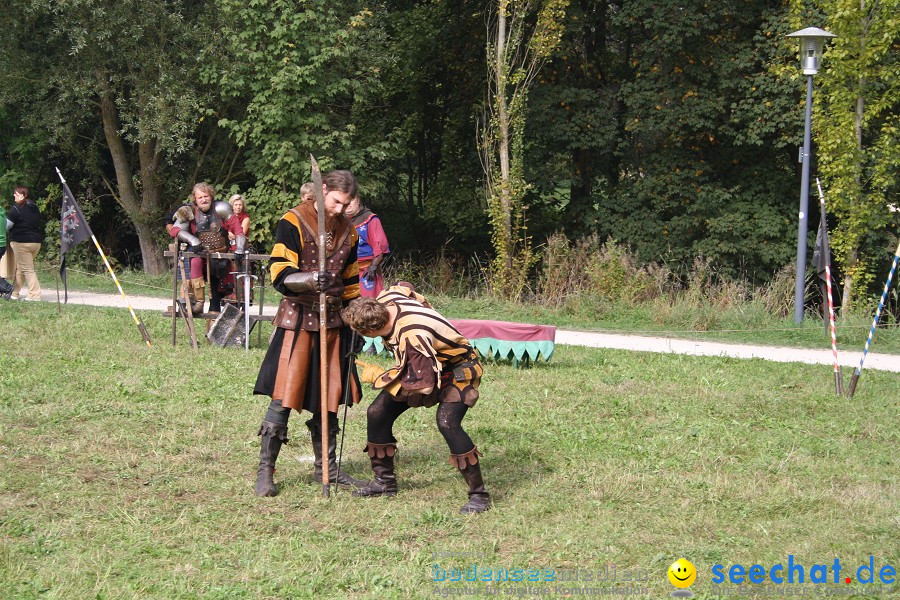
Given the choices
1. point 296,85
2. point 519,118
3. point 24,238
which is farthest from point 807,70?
point 24,238

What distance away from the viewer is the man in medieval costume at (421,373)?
591 cm

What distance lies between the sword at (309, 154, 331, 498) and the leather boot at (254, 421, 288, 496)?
0.27m

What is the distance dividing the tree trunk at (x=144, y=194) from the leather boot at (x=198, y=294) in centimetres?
949

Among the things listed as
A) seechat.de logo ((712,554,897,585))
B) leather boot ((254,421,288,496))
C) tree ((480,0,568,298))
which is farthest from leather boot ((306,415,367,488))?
tree ((480,0,568,298))

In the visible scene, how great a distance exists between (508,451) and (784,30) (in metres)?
13.7

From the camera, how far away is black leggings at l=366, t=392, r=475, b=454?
611 centimetres

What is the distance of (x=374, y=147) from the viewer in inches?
800

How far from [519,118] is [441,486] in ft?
42.9

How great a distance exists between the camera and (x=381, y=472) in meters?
6.50

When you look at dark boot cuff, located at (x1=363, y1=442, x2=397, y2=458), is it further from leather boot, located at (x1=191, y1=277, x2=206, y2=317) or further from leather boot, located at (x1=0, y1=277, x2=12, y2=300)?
leather boot, located at (x1=0, y1=277, x2=12, y2=300)

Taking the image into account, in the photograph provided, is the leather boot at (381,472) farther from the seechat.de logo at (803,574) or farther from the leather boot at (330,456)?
the seechat.de logo at (803,574)

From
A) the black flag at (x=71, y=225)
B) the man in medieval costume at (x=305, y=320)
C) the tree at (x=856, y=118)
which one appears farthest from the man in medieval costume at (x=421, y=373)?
the tree at (x=856, y=118)

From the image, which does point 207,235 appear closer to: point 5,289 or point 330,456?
point 5,289

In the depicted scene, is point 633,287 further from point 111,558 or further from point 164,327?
point 111,558
